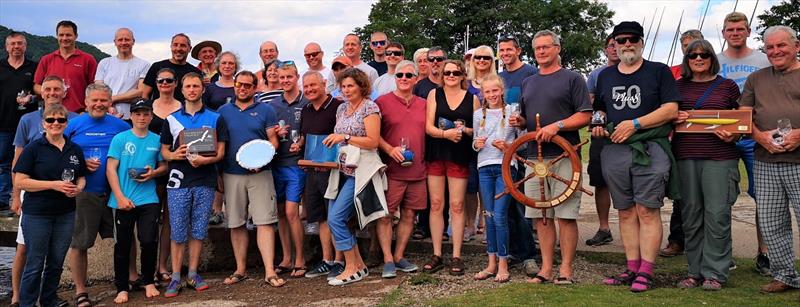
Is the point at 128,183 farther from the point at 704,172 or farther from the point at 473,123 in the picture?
the point at 704,172

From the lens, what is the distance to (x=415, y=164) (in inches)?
260

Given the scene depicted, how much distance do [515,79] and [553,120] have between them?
41.5 inches

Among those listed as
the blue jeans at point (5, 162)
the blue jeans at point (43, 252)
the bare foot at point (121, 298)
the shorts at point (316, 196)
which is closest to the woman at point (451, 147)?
the shorts at point (316, 196)

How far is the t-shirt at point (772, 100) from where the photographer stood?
558 centimetres

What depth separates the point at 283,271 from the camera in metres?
7.27

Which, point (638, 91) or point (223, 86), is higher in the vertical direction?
point (223, 86)

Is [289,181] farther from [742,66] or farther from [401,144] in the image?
[742,66]

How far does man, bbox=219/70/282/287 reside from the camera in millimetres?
6664

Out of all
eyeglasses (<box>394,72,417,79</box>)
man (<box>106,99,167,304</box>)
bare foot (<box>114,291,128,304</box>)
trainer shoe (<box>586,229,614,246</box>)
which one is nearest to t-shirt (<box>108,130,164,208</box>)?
man (<box>106,99,167,304</box>)

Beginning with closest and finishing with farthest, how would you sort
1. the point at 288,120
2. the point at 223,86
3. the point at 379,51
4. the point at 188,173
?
the point at 188,173, the point at 288,120, the point at 223,86, the point at 379,51

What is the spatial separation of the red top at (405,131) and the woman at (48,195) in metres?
2.77

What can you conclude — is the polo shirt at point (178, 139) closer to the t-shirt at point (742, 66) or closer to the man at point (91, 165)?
the man at point (91, 165)

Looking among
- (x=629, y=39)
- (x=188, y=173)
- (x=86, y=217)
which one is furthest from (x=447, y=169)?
(x=86, y=217)

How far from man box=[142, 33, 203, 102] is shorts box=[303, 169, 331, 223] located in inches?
84.8
